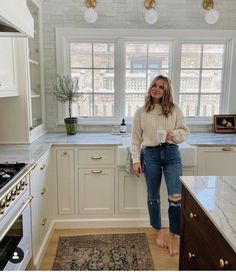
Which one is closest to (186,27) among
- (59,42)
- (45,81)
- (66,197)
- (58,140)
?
(59,42)

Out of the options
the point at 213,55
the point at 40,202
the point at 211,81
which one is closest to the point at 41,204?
the point at 40,202

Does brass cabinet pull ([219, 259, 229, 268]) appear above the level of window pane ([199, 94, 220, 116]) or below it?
below

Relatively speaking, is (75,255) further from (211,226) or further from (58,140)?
(211,226)

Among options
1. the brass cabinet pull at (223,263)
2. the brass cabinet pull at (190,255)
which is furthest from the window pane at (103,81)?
the brass cabinet pull at (223,263)

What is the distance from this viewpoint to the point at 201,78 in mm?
3600

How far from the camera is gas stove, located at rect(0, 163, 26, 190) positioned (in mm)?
1695

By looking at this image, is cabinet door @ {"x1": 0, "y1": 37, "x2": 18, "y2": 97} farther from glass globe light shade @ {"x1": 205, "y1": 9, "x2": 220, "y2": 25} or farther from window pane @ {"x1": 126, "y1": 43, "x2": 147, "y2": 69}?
glass globe light shade @ {"x1": 205, "y1": 9, "x2": 220, "y2": 25}

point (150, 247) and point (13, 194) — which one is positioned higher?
point (13, 194)

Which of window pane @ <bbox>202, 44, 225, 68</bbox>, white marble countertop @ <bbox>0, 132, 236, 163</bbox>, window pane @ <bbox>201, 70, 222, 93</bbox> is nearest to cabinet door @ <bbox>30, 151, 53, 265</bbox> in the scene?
white marble countertop @ <bbox>0, 132, 236, 163</bbox>

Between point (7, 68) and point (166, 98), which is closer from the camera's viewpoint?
point (7, 68)

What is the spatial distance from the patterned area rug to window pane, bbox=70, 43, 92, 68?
2002 mm

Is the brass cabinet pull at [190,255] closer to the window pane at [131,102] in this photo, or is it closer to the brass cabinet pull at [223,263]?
the brass cabinet pull at [223,263]

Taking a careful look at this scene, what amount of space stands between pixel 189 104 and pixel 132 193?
1433 millimetres

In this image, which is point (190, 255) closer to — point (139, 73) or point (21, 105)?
point (21, 105)
